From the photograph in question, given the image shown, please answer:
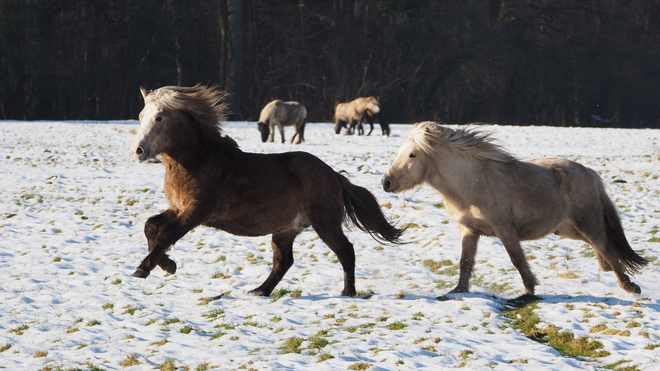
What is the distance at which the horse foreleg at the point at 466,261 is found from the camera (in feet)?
22.2

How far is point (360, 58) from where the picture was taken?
3991 cm

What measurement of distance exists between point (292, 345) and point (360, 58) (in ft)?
117

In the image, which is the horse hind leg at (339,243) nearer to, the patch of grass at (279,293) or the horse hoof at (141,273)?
the patch of grass at (279,293)

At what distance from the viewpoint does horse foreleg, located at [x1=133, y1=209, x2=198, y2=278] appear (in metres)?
5.96

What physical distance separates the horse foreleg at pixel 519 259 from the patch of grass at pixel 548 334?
0.68 ft

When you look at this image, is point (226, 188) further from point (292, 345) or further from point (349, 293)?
point (292, 345)

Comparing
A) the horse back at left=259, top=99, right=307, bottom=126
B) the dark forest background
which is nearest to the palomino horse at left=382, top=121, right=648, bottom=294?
the horse back at left=259, top=99, right=307, bottom=126

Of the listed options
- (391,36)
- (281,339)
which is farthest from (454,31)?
(281,339)

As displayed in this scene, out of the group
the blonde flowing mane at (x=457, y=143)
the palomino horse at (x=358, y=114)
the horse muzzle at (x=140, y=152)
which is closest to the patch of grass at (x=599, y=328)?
the blonde flowing mane at (x=457, y=143)

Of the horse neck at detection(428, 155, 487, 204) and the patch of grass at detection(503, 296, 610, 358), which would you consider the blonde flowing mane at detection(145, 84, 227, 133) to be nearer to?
the horse neck at detection(428, 155, 487, 204)

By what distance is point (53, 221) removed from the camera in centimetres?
1090

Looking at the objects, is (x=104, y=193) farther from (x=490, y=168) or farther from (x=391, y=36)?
(x=391, y=36)

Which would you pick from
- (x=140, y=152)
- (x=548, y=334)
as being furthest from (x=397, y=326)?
(x=140, y=152)

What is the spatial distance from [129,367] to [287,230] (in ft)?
7.94
